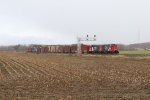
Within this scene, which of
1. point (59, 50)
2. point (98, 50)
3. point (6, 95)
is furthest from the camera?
point (59, 50)

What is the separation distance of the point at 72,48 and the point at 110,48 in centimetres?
2002

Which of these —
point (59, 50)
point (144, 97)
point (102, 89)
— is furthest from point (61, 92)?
point (59, 50)

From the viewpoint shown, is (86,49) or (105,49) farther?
(86,49)

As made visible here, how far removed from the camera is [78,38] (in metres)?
99.3

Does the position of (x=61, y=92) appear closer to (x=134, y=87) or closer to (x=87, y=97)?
(x=87, y=97)

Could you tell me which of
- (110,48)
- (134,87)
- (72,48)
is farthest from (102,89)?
(72,48)

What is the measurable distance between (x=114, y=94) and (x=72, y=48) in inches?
3869

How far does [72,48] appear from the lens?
115 meters

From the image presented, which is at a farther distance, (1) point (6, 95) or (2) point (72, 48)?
(2) point (72, 48)

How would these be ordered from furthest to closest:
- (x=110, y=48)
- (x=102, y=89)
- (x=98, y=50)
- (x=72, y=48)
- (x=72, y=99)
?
(x=72, y=48)
(x=98, y=50)
(x=110, y=48)
(x=102, y=89)
(x=72, y=99)

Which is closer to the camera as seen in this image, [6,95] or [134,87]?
[6,95]

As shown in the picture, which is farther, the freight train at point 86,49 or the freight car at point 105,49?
the freight train at point 86,49

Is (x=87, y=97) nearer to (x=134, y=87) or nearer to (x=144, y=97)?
(x=144, y=97)

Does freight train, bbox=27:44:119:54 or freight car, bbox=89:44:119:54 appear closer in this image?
A: freight car, bbox=89:44:119:54
